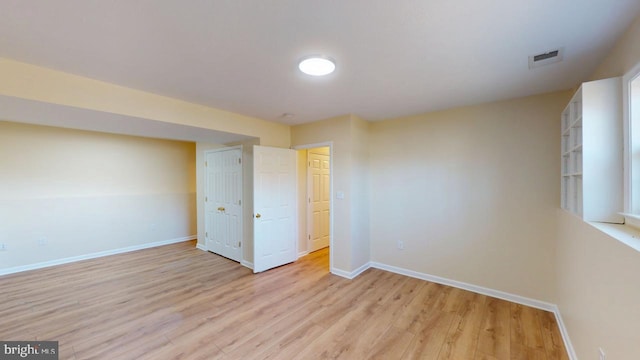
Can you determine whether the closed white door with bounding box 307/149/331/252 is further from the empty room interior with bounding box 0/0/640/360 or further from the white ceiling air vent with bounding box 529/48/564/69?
the white ceiling air vent with bounding box 529/48/564/69

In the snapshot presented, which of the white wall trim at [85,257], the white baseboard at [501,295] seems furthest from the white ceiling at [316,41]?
the white wall trim at [85,257]

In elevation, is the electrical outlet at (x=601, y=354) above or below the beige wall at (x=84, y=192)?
below

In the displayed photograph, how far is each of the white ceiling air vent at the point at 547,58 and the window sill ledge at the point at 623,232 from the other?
129 centimetres

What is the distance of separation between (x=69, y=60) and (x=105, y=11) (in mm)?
962

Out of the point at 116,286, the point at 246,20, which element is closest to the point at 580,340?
the point at 246,20

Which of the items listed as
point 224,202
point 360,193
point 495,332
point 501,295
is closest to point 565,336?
point 495,332

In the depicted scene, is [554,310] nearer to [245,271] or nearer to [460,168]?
[460,168]

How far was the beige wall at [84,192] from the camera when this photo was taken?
385cm

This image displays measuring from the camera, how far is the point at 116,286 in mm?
3326

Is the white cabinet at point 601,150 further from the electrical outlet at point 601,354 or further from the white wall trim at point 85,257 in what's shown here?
the white wall trim at point 85,257

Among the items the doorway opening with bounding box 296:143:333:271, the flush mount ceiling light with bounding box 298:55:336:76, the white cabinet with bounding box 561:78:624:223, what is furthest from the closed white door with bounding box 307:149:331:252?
the white cabinet with bounding box 561:78:624:223

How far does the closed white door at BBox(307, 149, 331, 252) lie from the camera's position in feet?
16.1

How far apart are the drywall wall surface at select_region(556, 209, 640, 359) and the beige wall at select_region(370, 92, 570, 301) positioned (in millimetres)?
434

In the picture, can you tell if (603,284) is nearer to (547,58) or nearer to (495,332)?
(495,332)
